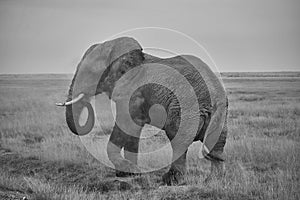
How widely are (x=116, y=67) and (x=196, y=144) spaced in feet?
11.0

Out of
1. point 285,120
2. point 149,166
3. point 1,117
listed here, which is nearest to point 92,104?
point 149,166

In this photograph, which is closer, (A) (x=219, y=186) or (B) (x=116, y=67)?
(A) (x=219, y=186)

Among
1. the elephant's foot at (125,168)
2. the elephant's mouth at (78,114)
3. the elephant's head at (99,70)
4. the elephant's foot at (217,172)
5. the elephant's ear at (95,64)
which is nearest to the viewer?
the elephant's foot at (217,172)

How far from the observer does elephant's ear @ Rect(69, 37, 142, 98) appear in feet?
22.3

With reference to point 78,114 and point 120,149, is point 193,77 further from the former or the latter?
point 78,114

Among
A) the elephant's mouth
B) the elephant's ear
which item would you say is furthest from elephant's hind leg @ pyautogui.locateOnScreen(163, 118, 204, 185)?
the elephant's mouth

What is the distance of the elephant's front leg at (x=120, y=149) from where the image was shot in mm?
6521

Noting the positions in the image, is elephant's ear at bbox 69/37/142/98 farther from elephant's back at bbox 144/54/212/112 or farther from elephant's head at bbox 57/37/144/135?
elephant's back at bbox 144/54/212/112

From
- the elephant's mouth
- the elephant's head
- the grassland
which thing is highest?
the elephant's head

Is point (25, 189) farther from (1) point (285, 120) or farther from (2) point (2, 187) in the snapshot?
(1) point (285, 120)

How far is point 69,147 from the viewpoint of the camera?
339 inches

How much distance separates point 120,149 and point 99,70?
149 centimetres

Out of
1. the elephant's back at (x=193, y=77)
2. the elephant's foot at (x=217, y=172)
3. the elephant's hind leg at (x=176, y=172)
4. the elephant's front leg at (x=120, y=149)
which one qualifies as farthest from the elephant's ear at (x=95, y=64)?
the elephant's foot at (x=217, y=172)

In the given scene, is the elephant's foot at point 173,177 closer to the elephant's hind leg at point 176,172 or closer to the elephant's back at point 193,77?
the elephant's hind leg at point 176,172
